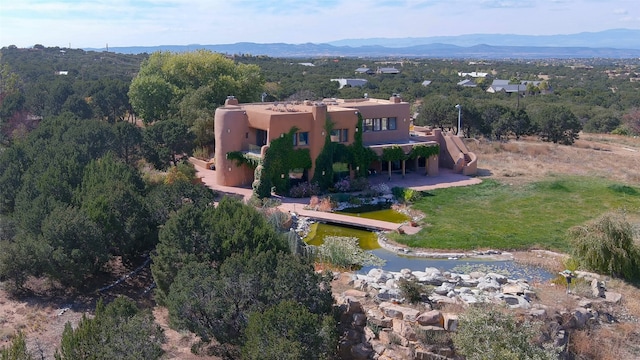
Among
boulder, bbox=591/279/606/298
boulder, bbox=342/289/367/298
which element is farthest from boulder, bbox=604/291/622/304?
boulder, bbox=342/289/367/298

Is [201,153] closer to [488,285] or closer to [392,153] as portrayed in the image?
[392,153]

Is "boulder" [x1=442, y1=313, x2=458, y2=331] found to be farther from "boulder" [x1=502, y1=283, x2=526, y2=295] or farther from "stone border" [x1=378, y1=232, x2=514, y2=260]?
"stone border" [x1=378, y1=232, x2=514, y2=260]

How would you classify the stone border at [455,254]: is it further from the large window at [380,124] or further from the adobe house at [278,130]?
the large window at [380,124]

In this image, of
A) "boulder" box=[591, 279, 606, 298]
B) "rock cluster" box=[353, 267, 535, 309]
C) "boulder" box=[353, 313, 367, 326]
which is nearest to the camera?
"boulder" box=[353, 313, 367, 326]

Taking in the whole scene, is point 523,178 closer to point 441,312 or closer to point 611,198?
point 611,198

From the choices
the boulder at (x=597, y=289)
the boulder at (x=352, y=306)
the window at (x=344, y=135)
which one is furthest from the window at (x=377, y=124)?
the boulder at (x=352, y=306)

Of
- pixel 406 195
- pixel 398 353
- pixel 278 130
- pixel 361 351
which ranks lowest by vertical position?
pixel 361 351

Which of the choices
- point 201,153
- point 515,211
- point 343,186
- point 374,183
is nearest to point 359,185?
point 343,186
